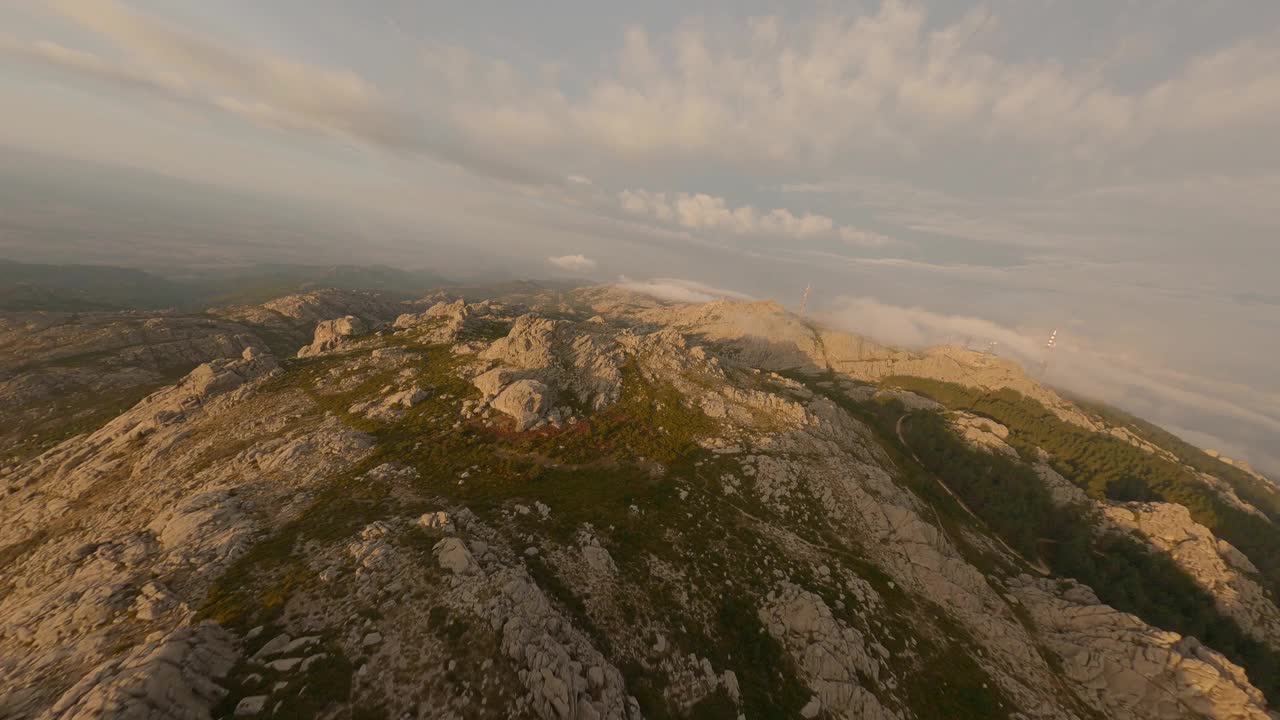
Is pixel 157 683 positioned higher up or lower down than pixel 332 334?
higher up

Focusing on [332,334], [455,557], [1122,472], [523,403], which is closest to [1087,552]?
[1122,472]

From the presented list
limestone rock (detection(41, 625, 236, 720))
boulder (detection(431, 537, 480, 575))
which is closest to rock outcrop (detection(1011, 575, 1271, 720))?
boulder (detection(431, 537, 480, 575))

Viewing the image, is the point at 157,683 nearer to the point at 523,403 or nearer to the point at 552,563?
the point at 552,563

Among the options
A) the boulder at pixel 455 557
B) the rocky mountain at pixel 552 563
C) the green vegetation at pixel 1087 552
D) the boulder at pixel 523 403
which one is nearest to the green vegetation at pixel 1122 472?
the rocky mountain at pixel 552 563

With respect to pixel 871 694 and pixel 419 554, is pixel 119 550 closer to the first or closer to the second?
pixel 419 554

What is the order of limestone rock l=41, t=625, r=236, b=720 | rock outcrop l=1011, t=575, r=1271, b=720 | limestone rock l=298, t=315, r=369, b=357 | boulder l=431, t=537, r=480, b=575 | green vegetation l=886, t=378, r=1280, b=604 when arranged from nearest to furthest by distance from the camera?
limestone rock l=41, t=625, r=236, b=720 < boulder l=431, t=537, r=480, b=575 < rock outcrop l=1011, t=575, r=1271, b=720 < limestone rock l=298, t=315, r=369, b=357 < green vegetation l=886, t=378, r=1280, b=604

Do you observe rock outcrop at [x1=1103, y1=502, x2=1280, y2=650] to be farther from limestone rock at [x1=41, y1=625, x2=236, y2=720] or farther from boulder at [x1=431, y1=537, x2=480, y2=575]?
limestone rock at [x1=41, y1=625, x2=236, y2=720]

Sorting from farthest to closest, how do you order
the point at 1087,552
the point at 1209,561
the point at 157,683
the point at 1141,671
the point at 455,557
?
the point at 1087,552, the point at 1209,561, the point at 1141,671, the point at 455,557, the point at 157,683

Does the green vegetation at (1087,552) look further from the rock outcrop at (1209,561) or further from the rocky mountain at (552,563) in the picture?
the rock outcrop at (1209,561)
